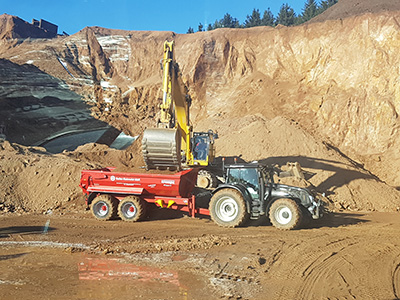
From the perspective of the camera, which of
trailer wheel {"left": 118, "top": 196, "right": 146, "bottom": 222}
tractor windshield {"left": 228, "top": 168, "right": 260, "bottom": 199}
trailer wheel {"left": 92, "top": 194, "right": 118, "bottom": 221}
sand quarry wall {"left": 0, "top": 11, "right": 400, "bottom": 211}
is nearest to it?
tractor windshield {"left": 228, "top": 168, "right": 260, "bottom": 199}

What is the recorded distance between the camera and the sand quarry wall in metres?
19.3

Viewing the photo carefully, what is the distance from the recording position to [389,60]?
24.1 meters

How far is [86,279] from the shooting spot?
6523 mm

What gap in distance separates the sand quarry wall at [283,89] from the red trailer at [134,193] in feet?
12.2

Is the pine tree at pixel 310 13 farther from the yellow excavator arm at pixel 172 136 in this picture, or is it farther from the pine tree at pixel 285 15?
the yellow excavator arm at pixel 172 136

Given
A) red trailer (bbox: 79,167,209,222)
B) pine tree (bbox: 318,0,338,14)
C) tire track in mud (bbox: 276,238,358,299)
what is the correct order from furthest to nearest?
pine tree (bbox: 318,0,338,14), red trailer (bbox: 79,167,209,222), tire track in mud (bbox: 276,238,358,299)

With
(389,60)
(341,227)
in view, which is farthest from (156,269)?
(389,60)

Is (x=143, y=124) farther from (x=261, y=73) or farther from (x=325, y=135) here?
(x=325, y=135)

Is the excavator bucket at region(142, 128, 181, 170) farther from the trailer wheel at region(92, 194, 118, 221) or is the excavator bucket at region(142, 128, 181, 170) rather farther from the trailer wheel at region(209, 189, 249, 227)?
the trailer wheel at region(209, 189, 249, 227)

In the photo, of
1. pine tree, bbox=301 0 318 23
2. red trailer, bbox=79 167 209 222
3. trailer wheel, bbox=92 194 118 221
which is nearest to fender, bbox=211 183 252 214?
red trailer, bbox=79 167 209 222

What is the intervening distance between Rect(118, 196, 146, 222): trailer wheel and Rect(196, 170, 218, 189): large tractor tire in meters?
4.10

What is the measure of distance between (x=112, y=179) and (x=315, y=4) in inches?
2169

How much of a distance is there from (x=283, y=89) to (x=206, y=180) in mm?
15959

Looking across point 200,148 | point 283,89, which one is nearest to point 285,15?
point 283,89
